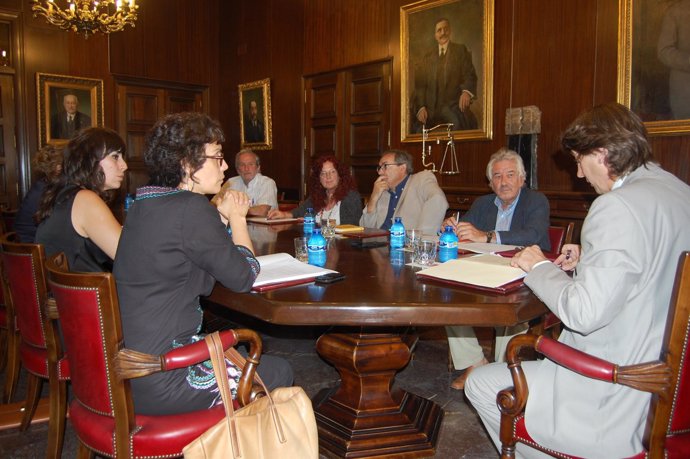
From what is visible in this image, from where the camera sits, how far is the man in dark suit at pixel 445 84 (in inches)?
223

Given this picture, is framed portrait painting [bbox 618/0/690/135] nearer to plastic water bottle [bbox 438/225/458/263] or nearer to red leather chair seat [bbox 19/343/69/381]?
plastic water bottle [bbox 438/225/458/263]

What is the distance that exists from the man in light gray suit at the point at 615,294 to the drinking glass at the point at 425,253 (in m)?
0.58

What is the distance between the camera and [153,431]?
148cm

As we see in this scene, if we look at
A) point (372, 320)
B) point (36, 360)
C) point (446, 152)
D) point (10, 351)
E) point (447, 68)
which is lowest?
point (10, 351)

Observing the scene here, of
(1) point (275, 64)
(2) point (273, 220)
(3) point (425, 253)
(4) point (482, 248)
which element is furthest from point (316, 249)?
(1) point (275, 64)

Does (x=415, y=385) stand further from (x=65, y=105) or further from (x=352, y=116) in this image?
(x=65, y=105)

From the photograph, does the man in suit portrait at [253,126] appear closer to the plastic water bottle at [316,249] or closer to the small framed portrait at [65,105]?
the small framed portrait at [65,105]

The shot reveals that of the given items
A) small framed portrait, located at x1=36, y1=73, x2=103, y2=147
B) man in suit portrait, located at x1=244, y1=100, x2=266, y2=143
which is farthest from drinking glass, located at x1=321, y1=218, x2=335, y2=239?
small framed portrait, located at x1=36, y1=73, x2=103, y2=147

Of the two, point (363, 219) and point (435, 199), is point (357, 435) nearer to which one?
point (435, 199)

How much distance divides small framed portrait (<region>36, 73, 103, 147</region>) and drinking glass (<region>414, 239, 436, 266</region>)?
269 inches

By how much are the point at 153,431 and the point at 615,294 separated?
1.25 meters

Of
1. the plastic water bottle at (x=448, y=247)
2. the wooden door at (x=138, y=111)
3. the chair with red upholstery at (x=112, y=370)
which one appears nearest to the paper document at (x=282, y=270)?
the chair with red upholstery at (x=112, y=370)

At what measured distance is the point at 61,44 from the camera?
24.8 feet

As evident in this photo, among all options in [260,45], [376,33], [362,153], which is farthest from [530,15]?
[260,45]
